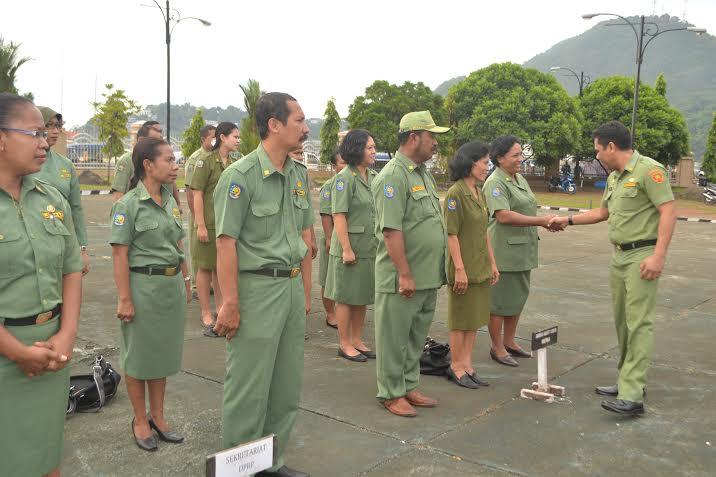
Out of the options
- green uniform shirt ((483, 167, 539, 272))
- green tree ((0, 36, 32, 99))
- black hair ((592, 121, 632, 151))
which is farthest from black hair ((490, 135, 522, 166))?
green tree ((0, 36, 32, 99))

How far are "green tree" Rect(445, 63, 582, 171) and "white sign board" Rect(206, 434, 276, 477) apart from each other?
3648 centimetres

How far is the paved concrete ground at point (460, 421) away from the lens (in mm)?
3713

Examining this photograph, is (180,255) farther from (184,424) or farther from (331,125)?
(331,125)

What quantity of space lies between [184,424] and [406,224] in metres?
1.89

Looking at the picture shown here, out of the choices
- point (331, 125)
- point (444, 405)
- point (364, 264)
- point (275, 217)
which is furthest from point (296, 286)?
point (331, 125)

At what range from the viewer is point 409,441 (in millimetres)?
4027

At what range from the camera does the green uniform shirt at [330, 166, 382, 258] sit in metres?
5.88

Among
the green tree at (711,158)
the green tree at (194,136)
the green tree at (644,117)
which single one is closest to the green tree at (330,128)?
the green tree at (194,136)

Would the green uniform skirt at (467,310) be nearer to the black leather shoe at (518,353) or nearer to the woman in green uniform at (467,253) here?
the woman in green uniform at (467,253)

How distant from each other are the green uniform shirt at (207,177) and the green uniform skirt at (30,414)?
3.91 metres

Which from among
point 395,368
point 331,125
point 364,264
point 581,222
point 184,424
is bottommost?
point 184,424

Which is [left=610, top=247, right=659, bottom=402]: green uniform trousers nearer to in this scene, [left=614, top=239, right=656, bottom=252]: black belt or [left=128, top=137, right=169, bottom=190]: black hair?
[left=614, top=239, right=656, bottom=252]: black belt

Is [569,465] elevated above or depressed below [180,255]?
below

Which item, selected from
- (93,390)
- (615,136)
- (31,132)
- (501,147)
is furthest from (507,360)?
(31,132)
